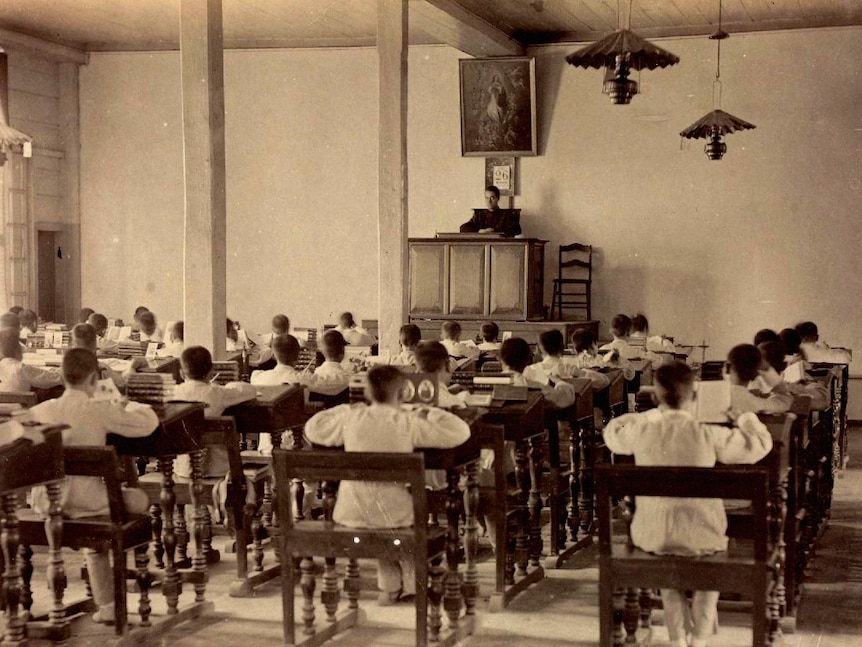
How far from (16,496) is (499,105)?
11449mm

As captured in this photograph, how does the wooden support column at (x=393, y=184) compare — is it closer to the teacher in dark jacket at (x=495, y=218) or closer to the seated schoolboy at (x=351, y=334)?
the seated schoolboy at (x=351, y=334)

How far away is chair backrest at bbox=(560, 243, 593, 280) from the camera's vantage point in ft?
50.7

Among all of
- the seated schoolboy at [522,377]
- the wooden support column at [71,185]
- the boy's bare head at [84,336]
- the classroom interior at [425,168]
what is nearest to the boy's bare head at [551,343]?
the seated schoolboy at [522,377]

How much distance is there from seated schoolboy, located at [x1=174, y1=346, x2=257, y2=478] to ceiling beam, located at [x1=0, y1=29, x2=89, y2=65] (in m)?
10.0

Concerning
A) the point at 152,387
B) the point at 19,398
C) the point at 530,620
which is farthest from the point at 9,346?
the point at 530,620

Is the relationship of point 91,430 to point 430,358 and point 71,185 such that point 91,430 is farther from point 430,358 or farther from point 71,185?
point 71,185

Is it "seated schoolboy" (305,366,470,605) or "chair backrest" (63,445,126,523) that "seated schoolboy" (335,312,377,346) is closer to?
"seated schoolboy" (305,366,470,605)

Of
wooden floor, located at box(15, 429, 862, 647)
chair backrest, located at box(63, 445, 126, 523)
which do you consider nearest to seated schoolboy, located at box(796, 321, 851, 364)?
wooden floor, located at box(15, 429, 862, 647)

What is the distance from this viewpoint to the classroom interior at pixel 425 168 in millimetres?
14523

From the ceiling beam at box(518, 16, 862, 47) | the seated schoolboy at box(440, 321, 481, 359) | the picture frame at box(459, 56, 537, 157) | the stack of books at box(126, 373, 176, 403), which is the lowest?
the seated schoolboy at box(440, 321, 481, 359)

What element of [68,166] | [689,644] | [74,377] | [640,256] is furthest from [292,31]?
[689,644]

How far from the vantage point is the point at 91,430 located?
5461mm

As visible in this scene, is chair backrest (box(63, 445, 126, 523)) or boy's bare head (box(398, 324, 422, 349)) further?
boy's bare head (box(398, 324, 422, 349))

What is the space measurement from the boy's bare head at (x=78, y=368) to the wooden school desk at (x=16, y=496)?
1.70ft
